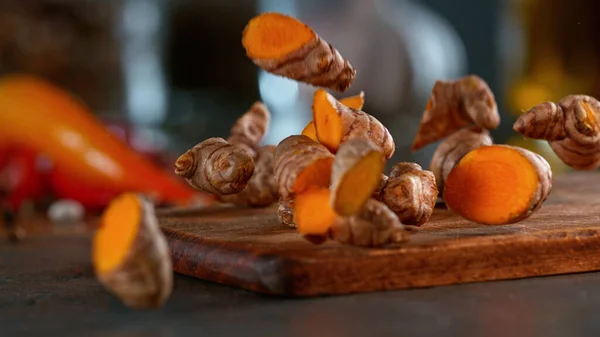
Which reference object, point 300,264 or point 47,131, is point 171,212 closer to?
point 300,264

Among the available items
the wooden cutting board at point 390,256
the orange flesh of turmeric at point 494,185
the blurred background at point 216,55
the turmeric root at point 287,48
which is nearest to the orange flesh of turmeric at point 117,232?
the wooden cutting board at point 390,256

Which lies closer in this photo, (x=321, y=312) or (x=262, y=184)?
(x=321, y=312)

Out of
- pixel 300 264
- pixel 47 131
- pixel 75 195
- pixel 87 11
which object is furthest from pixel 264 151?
pixel 87 11

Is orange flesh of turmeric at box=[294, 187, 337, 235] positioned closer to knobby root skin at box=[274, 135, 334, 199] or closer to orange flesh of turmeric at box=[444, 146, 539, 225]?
knobby root skin at box=[274, 135, 334, 199]

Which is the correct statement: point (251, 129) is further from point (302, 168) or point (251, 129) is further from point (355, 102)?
point (302, 168)

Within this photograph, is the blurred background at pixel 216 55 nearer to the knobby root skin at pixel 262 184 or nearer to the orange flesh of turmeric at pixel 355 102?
the knobby root skin at pixel 262 184

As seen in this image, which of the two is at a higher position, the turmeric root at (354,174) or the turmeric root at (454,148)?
the turmeric root at (354,174)

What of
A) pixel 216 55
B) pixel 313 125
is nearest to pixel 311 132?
pixel 313 125
